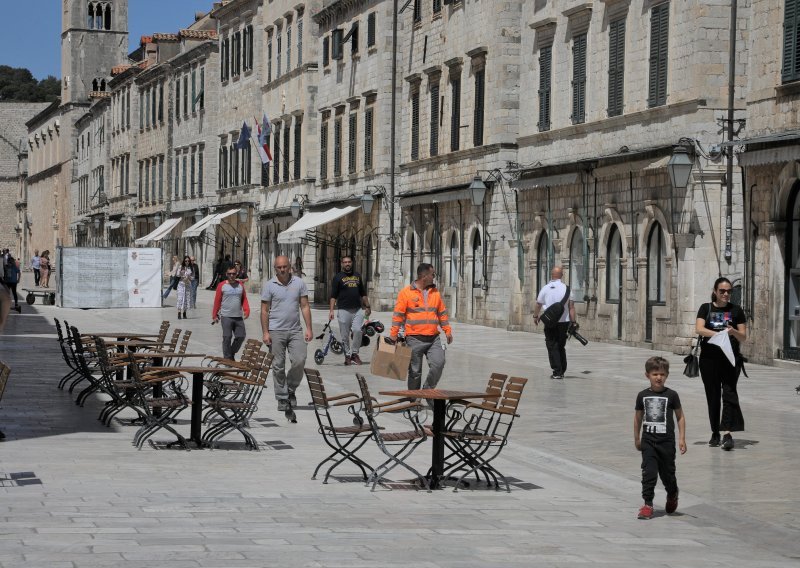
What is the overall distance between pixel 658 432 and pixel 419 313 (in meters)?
6.59

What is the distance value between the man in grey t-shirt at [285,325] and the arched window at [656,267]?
13.0m

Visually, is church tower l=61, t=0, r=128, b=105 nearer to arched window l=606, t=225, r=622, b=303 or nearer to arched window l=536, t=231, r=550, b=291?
arched window l=536, t=231, r=550, b=291

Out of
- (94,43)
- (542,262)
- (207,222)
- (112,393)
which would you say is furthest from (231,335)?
(94,43)

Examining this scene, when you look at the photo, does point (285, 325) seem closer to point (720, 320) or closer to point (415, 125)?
point (720, 320)

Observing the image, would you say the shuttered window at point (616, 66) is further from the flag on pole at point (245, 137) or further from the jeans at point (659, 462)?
the flag on pole at point (245, 137)

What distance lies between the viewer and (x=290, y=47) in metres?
58.7

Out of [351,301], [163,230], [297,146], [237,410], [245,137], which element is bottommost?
[237,410]

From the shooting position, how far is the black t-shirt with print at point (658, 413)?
1110 cm

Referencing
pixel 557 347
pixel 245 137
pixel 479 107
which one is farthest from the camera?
pixel 245 137

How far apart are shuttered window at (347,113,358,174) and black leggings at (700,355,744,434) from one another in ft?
118

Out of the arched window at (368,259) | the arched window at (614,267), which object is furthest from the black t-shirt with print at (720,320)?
the arched window at (368,259)

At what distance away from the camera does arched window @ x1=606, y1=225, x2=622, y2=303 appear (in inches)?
1241

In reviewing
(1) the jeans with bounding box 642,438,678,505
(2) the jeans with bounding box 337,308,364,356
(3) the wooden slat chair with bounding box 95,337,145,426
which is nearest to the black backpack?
(2) the jeans with bounding box 337,308,364,356

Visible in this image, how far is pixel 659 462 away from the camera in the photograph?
11.0 metres
